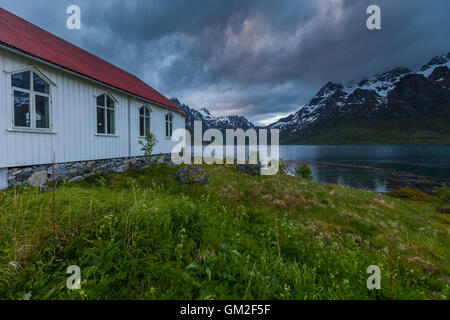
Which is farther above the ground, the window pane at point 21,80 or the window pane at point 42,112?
the window pane at point 21,80

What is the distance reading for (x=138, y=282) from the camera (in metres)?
2.46

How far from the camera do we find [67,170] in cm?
839

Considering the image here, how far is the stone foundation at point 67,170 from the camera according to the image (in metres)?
6.68

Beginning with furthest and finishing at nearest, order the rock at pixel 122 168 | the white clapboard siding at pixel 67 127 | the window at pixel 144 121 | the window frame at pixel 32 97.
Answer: the window at pixel 144 121 < the rock at pixel 122 168 < the window frame at pixel 32 97 < the white clapboard siding at pixel 67 127

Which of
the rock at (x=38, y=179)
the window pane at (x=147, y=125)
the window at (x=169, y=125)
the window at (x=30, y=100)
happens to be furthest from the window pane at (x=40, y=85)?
the window at (x=169, y=125)

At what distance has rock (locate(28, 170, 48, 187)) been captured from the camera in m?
6.96

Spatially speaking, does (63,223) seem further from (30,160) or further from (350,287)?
(30,160)

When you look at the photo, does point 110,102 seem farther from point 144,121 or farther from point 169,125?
point 169,125

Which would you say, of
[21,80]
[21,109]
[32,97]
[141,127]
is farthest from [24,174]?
[141,127]

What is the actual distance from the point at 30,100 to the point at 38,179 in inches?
122

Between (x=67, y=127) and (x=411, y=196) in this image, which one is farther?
(x=411, y=196)

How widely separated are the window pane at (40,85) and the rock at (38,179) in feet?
11.0

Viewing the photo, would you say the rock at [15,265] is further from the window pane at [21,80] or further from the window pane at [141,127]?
the window pane at [141,127]

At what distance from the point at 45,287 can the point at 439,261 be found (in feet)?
26.7
